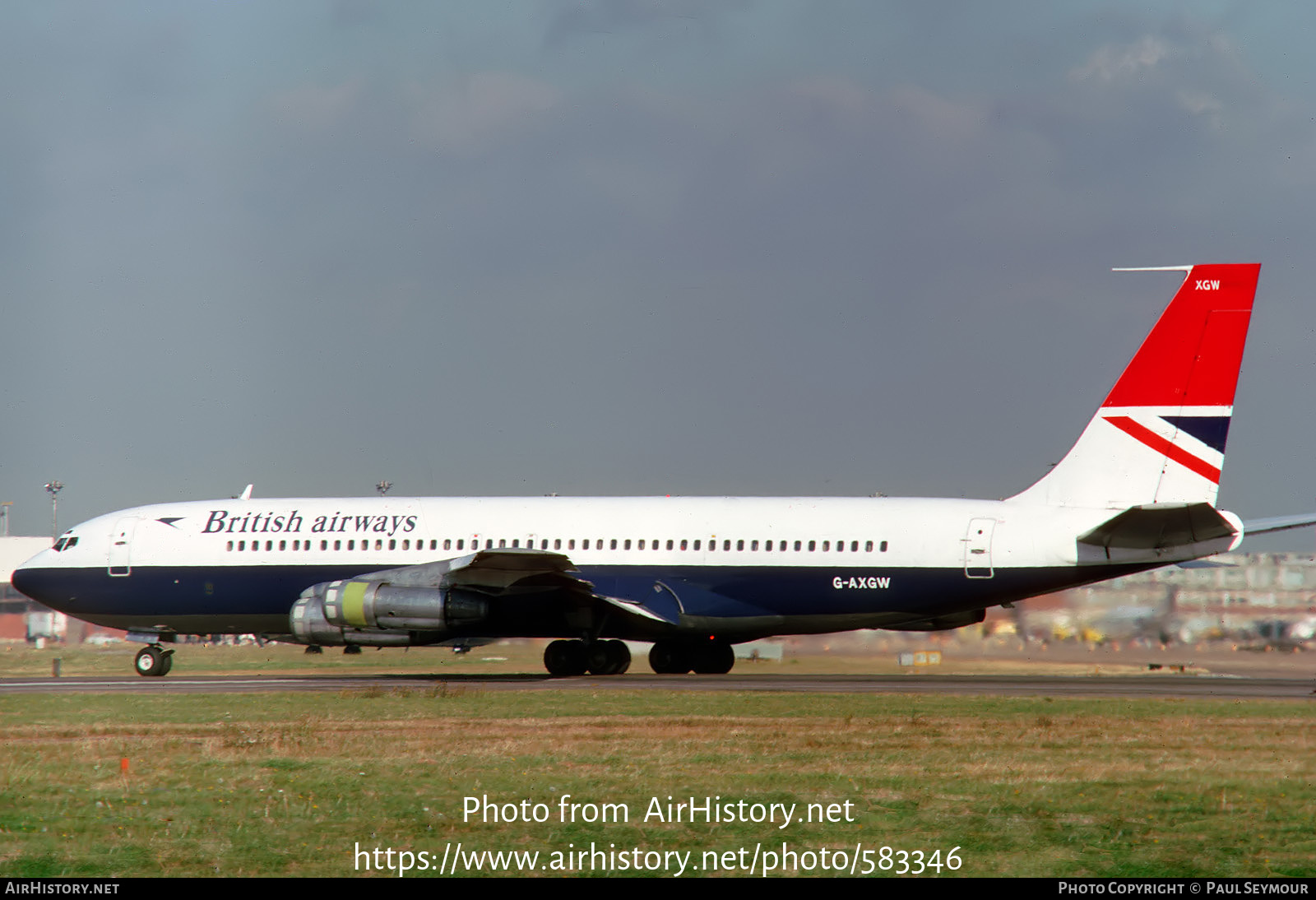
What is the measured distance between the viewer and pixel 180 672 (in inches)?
1406

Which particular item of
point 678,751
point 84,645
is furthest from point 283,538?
point 84,645

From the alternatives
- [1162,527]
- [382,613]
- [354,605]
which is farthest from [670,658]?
[1162,527]

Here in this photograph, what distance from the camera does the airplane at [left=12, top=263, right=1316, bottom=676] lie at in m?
28.2

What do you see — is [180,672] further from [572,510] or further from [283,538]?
[572,510]

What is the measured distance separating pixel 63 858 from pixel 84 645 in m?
55.9

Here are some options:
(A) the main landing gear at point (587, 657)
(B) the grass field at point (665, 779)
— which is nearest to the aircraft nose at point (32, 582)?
(B) the grass field at point (665, 779)

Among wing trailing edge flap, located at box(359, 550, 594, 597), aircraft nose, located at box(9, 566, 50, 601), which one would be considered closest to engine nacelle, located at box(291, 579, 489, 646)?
wing trailing edge flap, located at box(359, 550, 594, 597)

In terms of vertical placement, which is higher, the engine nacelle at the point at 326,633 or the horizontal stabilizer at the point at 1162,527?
the horizontal stabilizer at the point at 1162,527

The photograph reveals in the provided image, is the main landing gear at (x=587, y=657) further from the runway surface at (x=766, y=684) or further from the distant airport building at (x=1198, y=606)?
the distant airport building at (x=1198, y=606)

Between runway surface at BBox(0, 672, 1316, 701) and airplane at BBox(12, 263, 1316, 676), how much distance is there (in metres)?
1.12

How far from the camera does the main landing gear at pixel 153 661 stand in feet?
109

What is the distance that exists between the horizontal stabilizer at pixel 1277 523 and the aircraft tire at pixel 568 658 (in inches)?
540

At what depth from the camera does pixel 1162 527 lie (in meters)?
26.4

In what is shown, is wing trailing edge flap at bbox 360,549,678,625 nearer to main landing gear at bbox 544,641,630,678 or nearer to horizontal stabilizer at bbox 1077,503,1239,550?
main landing gear at bbox 544,641,630,678
